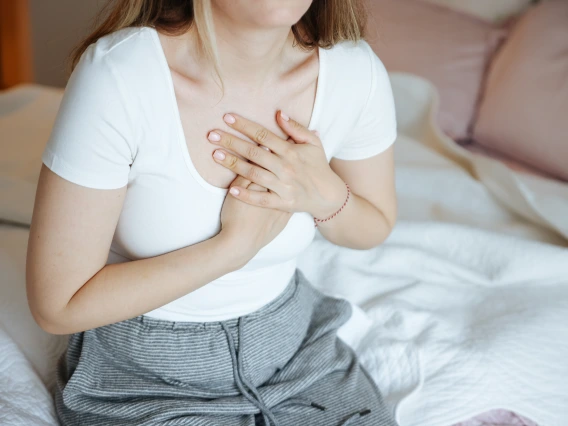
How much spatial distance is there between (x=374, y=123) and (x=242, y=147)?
0.81ft

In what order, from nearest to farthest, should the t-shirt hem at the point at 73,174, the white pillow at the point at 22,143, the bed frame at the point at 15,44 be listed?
the t-shirt hem at the point at 73,174, the white pillow at the point at 22,143, the bed frame at the point at 15,44

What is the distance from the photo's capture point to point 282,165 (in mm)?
869

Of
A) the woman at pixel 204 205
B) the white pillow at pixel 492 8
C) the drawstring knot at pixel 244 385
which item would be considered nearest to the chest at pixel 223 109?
the woman at pixel 204 205

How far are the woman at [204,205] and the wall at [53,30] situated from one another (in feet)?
6.81

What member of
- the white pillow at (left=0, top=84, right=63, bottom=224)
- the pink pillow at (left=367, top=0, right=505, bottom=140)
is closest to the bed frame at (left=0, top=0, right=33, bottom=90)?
the white pillow at (left=0, top=84, right=63, bottom=224)

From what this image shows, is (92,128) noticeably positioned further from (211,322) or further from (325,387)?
(325,387)

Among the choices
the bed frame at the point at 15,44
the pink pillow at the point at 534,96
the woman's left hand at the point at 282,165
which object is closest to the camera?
the woman's left hand at the point at 282,165

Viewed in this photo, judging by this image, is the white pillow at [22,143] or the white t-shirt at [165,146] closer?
the white t-shirt at [165,146]

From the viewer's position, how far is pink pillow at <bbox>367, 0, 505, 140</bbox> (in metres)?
1.95

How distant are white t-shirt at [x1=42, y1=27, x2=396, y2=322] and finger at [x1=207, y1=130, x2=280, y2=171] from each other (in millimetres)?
53

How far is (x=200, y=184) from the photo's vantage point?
819 millimetres

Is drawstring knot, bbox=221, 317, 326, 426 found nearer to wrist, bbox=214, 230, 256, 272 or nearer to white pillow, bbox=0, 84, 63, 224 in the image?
wrist, bbox=214, 230, 256, 272

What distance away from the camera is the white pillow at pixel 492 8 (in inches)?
82.1

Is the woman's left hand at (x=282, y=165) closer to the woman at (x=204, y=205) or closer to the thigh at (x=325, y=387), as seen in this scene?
the woman at (x=204, y=205)
